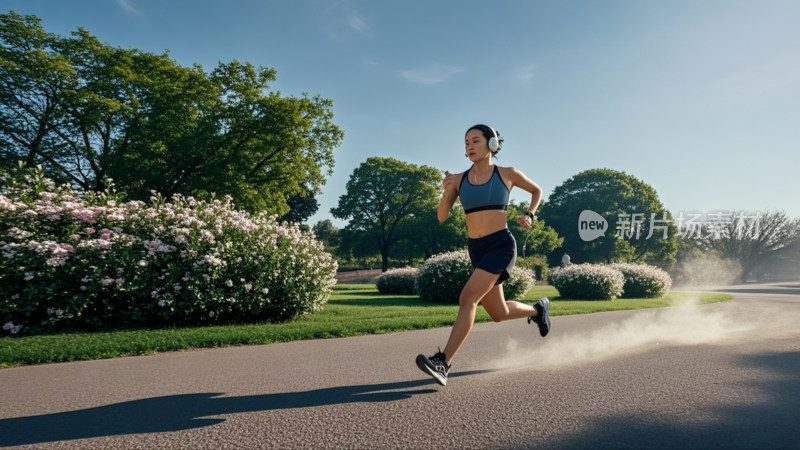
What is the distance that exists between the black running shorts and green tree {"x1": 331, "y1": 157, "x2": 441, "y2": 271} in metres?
46.9

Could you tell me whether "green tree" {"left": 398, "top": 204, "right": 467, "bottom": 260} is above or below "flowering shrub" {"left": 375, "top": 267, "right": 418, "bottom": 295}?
above

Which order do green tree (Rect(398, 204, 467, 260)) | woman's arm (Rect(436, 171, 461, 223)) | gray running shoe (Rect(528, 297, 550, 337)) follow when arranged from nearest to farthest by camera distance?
woman's arm (Rect(436, 171, 461, 223)) < gray running shoe (Rect(528, 297, 550, 337)) < green tree (Rect(398, 204, 467, 260))

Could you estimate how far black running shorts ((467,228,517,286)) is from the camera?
418cm

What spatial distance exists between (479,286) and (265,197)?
79.8 feet

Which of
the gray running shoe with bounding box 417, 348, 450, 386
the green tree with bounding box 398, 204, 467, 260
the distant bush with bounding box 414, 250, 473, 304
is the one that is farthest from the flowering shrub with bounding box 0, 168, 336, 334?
the green tree with bounding box 398, 204, 467, 260

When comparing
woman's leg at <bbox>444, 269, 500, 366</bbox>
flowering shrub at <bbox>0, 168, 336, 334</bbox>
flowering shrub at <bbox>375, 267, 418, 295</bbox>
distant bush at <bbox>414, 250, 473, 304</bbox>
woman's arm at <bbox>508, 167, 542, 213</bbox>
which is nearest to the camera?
woman's leg at <bbox>444, 269, 500, 366</bbox>

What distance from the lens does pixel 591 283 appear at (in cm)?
1947

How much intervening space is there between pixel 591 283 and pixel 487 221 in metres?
16.9

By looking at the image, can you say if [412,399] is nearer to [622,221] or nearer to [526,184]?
[526,184]

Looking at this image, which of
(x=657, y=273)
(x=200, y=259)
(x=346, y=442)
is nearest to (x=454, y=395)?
(x=346, y=442)

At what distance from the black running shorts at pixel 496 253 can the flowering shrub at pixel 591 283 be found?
1683 cm

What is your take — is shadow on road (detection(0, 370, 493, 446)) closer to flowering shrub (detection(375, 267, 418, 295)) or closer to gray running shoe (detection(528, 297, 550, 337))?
gray running shoe (detection(528, 297, 550, 337))

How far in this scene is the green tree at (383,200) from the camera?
51.7 m

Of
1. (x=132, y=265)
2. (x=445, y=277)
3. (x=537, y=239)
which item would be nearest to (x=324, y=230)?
(x=537, y=239)
